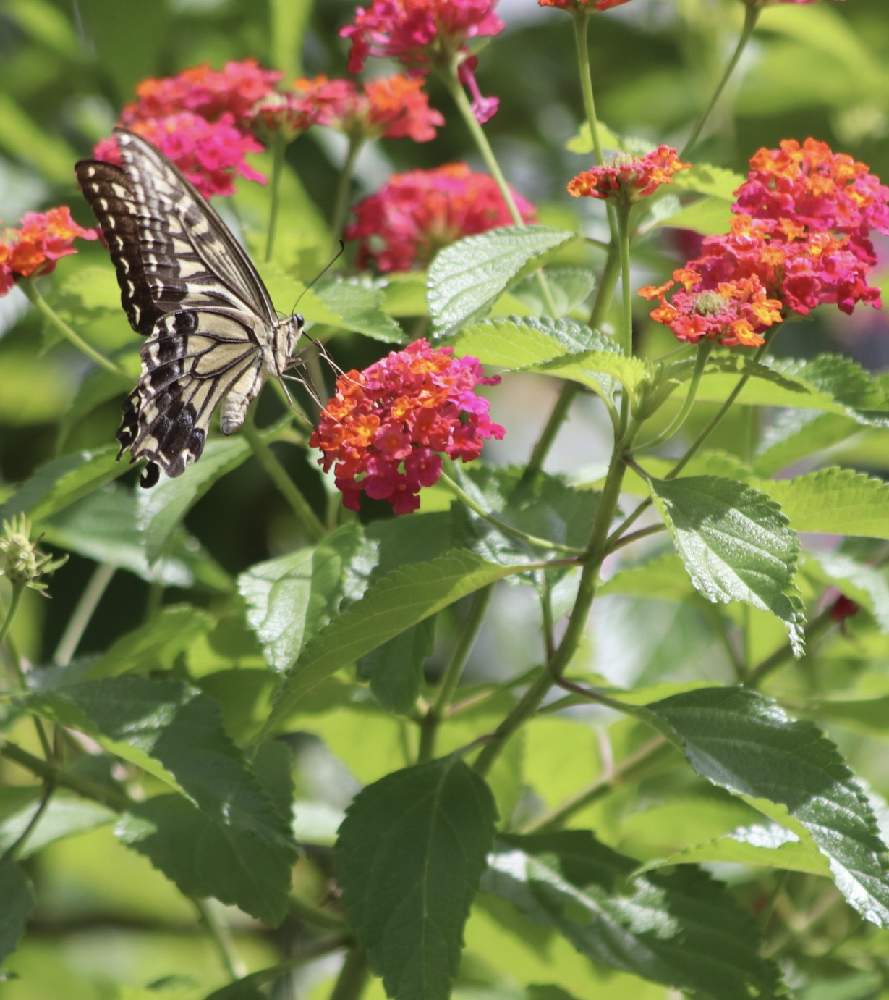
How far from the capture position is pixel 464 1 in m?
1.52

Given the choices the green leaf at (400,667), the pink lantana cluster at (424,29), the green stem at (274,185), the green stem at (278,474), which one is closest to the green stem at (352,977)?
the green leaf at (400,667)

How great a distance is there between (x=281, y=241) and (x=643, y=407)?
0.64 m

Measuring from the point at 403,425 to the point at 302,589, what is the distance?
0.18 meters

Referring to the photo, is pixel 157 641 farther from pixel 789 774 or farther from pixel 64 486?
pixel 789 774

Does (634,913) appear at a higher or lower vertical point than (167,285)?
lower

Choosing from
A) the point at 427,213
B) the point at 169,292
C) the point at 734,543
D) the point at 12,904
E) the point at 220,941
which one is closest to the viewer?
the point at 734,543

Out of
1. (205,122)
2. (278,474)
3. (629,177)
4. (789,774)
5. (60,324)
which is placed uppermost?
(205,122)

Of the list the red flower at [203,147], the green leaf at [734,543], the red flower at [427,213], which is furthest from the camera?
the red flower at [427,213]

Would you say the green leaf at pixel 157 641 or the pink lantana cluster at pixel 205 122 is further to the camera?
the pink lantana cluster at pixel 205 122

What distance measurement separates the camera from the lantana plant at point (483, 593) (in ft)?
4.04

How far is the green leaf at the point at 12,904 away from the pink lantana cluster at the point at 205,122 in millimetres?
703

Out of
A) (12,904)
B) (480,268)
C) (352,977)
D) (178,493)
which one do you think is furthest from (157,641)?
(480,268)

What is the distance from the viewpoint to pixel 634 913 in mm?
1414

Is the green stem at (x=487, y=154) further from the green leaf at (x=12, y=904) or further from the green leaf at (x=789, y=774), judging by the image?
the green leaf at (x=12, y=904)
